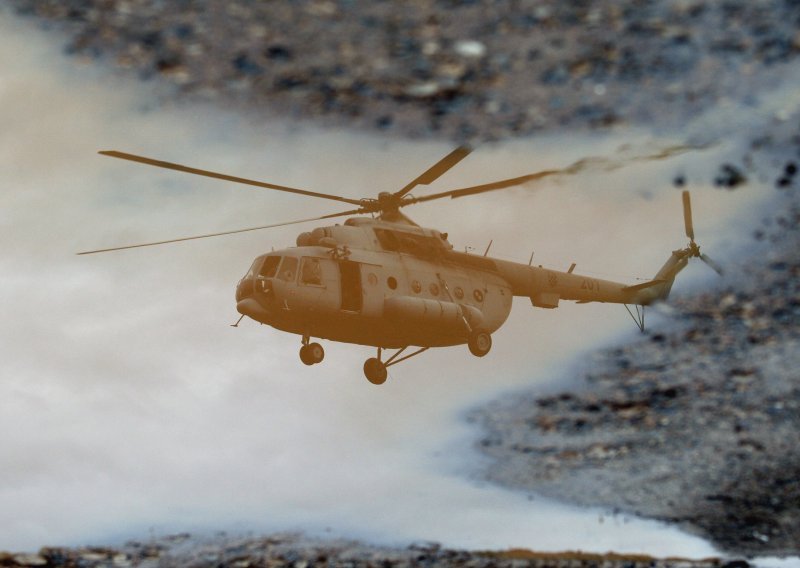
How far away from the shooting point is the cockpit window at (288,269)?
11.9 metres

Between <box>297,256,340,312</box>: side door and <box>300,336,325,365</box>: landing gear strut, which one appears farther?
<box>300,336,325,365</box>: landing gear strut

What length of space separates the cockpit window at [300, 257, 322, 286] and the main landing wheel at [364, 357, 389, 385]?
223 cm

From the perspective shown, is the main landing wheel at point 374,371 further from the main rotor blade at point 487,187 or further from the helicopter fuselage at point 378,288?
the main rotor blade at point 487,187

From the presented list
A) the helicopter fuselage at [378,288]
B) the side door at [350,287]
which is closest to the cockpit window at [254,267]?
the helicopter fuselage at [378,288]

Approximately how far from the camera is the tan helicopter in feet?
39.0

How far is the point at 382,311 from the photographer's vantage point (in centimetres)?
1260

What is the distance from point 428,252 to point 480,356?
187cm

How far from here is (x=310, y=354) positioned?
1238 centimetres

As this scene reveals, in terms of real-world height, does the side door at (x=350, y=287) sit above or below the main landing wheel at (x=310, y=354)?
above

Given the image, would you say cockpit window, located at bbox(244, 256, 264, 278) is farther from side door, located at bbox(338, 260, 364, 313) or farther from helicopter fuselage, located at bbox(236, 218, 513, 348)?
side door, located at bbox(338, 260, 364, 313)

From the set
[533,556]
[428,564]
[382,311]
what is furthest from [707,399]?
[382,311]

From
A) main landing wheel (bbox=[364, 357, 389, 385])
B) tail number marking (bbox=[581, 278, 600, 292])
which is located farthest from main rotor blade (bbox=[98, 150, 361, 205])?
tail number marking (bbox=[581, 278, 600, 292])

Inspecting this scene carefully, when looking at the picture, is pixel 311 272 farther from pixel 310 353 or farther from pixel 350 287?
pixel 310 353

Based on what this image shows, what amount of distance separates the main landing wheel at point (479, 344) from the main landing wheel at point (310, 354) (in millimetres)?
2618
